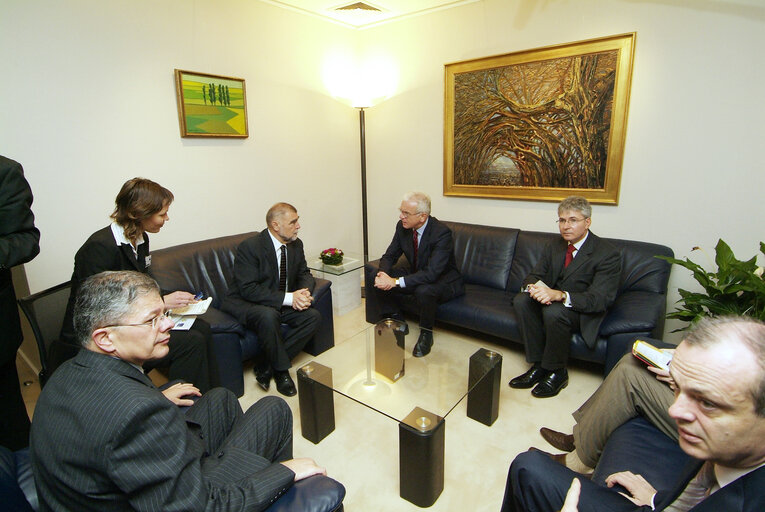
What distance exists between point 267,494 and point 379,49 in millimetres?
3961

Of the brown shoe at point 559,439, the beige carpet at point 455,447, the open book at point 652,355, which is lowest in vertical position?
the beige carpet at point 455,447

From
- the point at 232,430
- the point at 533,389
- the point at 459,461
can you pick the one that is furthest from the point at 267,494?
the point at 533,389

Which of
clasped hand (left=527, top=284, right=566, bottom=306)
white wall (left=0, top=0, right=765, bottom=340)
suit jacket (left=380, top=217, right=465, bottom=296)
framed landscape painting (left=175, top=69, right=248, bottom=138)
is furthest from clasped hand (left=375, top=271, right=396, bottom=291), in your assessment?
framed landscape painting (left=175, top=69, right=248, bottom=138)

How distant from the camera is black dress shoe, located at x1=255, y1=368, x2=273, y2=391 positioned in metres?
2.55

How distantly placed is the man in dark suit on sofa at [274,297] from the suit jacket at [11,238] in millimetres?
1076

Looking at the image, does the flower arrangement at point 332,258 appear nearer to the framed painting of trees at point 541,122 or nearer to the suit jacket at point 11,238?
the framed painting of trees at point 541,122

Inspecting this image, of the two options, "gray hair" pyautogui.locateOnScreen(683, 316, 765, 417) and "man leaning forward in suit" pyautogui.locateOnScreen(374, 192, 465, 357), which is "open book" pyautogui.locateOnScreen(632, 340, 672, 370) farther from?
"man leaning forward in suit" pyautogui.locateOnScreen(374, 192, 465, 357)

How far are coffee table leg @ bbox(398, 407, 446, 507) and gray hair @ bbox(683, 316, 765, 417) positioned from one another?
1009 millimetres

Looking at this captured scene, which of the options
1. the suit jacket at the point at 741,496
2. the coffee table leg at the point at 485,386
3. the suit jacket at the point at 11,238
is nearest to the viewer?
the suit jacket at the point at 741,496

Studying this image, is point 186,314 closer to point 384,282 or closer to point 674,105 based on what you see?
point 384,282

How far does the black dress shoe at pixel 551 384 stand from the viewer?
242cm

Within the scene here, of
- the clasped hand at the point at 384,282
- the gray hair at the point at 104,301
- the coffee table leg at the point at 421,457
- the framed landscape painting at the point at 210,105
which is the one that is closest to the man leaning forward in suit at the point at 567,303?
the clasped hand at the point at 384,282

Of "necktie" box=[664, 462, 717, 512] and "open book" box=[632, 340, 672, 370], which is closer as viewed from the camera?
"necktie" box=[664, 462, 717, 512]

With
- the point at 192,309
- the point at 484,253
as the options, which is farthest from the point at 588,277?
the point at 192,309
